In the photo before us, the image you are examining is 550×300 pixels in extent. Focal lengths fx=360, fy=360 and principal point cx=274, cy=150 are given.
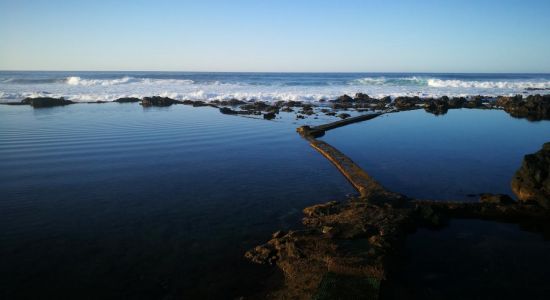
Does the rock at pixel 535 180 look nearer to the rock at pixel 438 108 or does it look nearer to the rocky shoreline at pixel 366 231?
the rocky shoreline at pixel 366 231

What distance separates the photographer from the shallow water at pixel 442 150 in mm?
9031

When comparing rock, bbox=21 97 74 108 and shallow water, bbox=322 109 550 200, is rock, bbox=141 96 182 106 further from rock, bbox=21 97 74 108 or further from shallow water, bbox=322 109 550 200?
shallow water, bbox=322 109 550 200

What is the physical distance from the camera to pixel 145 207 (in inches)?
289

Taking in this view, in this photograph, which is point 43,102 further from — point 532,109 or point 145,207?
point 532,109

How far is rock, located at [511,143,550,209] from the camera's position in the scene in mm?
7357

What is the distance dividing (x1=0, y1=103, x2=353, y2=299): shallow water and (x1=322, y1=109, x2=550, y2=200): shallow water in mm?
1755

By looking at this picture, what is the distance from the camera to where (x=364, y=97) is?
1288 inches

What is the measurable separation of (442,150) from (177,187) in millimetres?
9288

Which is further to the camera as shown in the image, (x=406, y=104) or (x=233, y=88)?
(x=233, y=88)

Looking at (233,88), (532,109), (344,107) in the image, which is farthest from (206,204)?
(233,88)

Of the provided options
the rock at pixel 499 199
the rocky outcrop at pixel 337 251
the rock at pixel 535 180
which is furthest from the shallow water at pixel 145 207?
the rock at pixel 535 180

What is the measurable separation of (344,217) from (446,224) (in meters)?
2.03

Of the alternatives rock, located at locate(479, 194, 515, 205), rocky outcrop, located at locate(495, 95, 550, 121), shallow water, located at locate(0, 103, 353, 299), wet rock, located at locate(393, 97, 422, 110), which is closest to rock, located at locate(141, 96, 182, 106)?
shallow water, located at locate(0, 103, 353, 299)

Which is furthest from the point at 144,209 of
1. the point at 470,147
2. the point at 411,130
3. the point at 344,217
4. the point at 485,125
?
the point at 485,125
